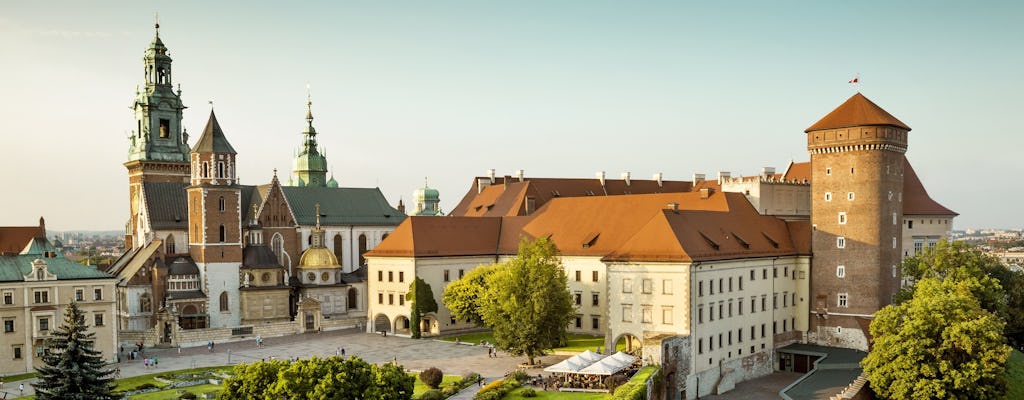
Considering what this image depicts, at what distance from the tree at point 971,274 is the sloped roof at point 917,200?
23.8 feet

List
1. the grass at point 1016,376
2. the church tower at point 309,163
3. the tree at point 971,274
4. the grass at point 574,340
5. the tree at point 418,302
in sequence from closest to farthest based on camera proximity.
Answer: the grass at point 1016,376 → the tree at point 971,274 → the grass at point 574,340 → the tree at point 418,302 → the church tower at point 309,163

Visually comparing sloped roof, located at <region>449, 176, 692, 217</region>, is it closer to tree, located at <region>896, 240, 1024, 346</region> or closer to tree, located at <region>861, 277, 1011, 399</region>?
tree, located at <region>896, 240, 1024, 346</region>

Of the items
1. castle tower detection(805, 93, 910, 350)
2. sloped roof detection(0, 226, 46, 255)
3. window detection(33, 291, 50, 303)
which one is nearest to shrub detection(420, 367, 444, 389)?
window detection(33, 291, 50, 303)

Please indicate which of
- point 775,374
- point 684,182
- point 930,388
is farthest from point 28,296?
point 684,182

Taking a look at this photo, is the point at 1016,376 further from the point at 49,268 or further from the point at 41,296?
the point at 49,268

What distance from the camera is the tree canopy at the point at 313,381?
40.2 metres

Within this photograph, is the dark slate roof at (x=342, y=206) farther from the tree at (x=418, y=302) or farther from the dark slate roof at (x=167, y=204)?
the tree at (x=418, y=302)

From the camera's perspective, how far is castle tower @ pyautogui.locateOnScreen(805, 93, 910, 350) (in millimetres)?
69875

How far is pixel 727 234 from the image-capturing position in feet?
223

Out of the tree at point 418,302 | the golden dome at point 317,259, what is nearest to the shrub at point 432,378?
the tree at point 418,302

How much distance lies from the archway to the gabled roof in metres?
42.3

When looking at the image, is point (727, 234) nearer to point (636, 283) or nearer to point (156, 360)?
Answer: point (636, 283)

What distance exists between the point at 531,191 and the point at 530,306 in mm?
32293

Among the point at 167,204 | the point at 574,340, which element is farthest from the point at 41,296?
the point at 574,340
